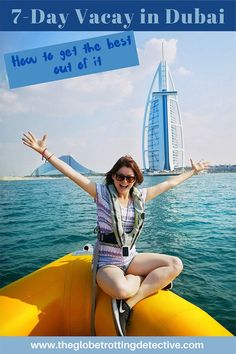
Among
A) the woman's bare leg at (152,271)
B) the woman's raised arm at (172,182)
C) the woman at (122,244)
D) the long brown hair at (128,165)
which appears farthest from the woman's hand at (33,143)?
the woman's bare leg at (152,271)

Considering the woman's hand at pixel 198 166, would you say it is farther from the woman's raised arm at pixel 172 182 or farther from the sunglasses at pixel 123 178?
the sunglasses at pixel 123 178

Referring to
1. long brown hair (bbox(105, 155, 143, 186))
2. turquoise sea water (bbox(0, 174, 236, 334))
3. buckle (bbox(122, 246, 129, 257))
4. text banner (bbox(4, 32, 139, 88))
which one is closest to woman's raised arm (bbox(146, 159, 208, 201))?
long brown hair (bbox(105, 155, 143, 186))

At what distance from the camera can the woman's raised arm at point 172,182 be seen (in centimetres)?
236

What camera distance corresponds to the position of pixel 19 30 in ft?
8.87

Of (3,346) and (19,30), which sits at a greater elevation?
(19,30)

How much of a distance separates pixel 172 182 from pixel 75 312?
101cm

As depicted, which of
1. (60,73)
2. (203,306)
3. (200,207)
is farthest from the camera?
(200,207)

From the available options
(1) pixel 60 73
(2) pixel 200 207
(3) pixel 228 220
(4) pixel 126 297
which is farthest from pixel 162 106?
(4) pixel 126 297

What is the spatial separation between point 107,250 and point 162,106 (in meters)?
14.3

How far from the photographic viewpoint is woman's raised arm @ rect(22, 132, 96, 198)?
7.19 feet

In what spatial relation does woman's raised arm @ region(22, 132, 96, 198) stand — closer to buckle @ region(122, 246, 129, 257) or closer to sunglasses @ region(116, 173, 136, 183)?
sunglasses @ region(116, 173, 136, 183)

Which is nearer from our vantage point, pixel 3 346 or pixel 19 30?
pixel 3 346

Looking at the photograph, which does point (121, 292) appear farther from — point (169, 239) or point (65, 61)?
point (169, 239)

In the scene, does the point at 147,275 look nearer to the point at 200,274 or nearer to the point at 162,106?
the point at 200,274
